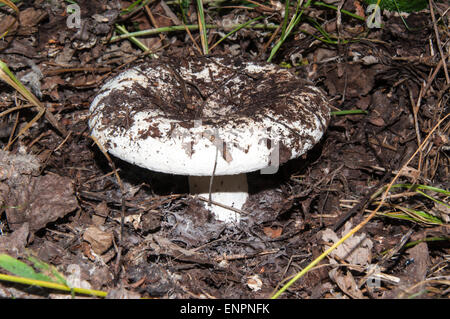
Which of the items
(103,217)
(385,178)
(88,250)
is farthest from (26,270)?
(385,178)

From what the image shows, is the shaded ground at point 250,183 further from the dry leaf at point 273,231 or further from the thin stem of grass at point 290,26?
the thin stem of grass at point 290,26

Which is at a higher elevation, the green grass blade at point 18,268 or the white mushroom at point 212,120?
the white mushroom at point 212,120

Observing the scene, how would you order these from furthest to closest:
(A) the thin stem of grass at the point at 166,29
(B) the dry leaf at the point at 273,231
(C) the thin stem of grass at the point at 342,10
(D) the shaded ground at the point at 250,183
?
1. (A) the thin stem of grass at the point at 166,29
2. (C) the thin stem of grass at the point at 342,10
3. (B) the dry leaf at the point at 273,231
4. (D) the shaded ground at the point at 250,183

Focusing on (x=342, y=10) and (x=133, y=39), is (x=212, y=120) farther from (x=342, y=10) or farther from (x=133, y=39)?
(x=342, y=10)

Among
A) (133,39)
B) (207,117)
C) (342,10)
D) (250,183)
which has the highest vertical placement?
(342,10)

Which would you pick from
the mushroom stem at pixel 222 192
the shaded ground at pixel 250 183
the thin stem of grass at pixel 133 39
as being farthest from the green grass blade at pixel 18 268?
the thin stem of grass at pixel 133 39

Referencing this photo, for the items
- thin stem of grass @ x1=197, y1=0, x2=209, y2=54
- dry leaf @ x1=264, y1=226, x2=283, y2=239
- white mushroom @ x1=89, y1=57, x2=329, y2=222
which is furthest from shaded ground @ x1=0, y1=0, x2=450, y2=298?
white mushroom @ x1=89, y1=57, x2=329, y2=222

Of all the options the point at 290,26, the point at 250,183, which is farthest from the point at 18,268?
the point at 290,26

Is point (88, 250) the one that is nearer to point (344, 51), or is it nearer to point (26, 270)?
point (26, 270)
